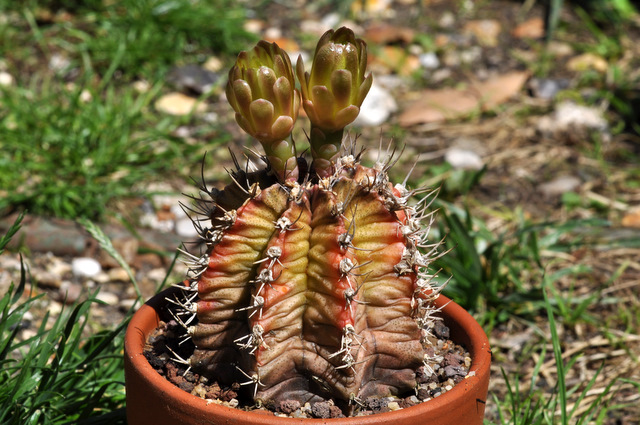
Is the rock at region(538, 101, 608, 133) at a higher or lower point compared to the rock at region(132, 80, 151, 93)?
lower

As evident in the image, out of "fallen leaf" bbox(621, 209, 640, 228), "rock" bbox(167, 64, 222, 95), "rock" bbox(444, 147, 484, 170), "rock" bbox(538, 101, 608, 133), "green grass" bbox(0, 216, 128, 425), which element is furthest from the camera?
"rock" bbox(167, 64, 222, 95)

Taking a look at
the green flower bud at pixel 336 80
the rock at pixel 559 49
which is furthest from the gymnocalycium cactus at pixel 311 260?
the rock at pixel 559 49

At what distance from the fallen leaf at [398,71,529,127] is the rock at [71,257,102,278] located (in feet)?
7.32

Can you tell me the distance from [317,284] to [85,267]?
7.06 feet

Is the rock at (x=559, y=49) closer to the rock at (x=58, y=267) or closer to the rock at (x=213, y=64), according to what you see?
the rock at (x=213, y=64)

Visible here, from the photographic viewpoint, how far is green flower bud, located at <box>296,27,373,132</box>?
62.9 inches

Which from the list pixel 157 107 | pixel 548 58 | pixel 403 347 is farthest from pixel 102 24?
pixel 403 347

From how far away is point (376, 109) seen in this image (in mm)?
4926

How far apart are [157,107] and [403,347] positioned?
11.2 feet

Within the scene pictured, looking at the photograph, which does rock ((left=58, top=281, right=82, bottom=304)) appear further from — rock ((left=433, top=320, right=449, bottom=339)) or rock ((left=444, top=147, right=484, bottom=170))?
rock ((left=444, top=147, right=484, bottom=170))

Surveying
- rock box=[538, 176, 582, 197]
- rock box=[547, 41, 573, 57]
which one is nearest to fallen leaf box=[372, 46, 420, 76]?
rock box=[547, 41, 573, 57]

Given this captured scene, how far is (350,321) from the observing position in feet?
5.34

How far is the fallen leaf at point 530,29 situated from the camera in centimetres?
580

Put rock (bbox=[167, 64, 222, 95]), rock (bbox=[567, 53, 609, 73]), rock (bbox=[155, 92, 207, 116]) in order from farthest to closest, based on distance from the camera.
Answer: rock (bbox=[567, 53, 609, 73]) < rock (bbox=[167, 64, 222, 95]) < rock (bbox=[155, 92, 207, 116])
